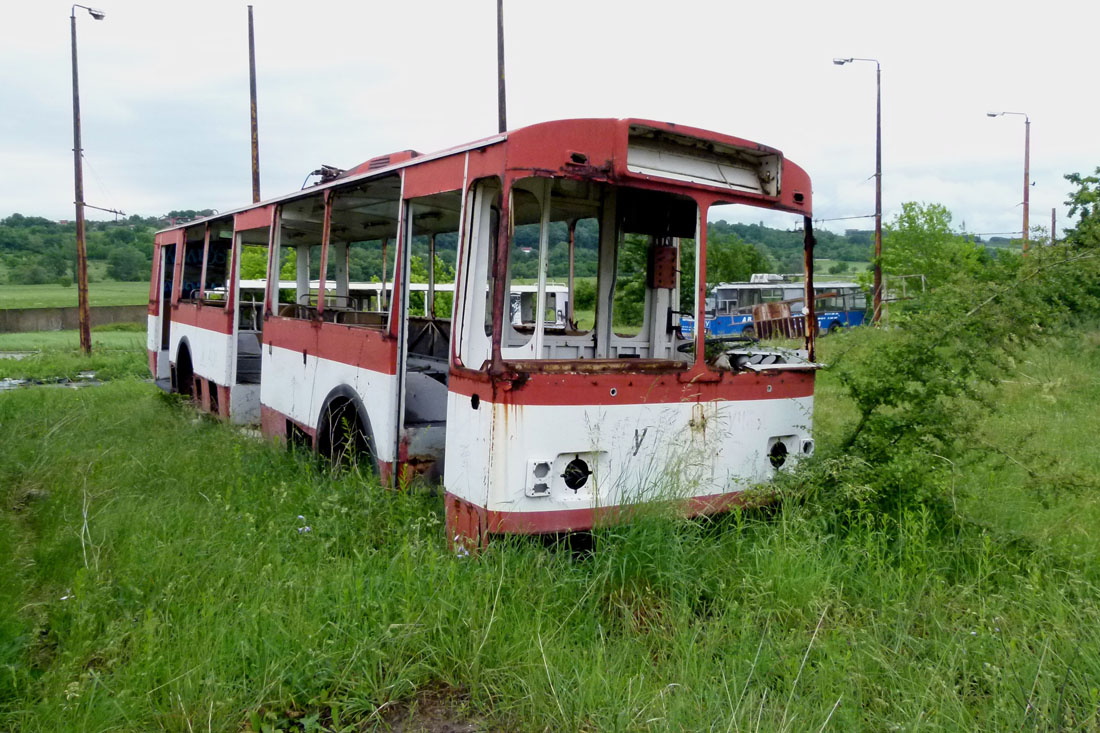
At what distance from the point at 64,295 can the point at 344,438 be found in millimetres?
71212

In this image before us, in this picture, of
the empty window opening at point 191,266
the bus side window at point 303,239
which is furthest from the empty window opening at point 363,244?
the empty window opening at point 191,266

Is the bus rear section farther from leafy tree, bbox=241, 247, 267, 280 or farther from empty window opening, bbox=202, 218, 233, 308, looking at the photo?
leafy tree, bbox=241, 247, 267, 280

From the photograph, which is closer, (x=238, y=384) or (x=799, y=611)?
(x=799, y=611)

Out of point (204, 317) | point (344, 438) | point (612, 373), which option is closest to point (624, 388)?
point (612, 373)

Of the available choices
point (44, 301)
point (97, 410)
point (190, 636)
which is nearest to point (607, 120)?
point (190, 636)

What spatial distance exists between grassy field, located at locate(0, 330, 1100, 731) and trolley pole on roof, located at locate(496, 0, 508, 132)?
9599mm

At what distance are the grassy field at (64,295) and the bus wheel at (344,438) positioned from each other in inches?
2030

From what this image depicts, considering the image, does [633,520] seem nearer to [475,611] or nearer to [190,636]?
[475,611]

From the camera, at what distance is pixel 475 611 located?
3896 millimetres

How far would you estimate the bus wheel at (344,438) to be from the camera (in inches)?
245

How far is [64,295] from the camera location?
67.8 m

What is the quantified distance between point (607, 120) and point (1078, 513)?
13.8 feet

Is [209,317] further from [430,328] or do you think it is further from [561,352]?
[561,352]

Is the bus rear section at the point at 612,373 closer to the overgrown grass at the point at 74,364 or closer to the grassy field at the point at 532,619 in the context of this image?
the grassy field at the point at 532,619
